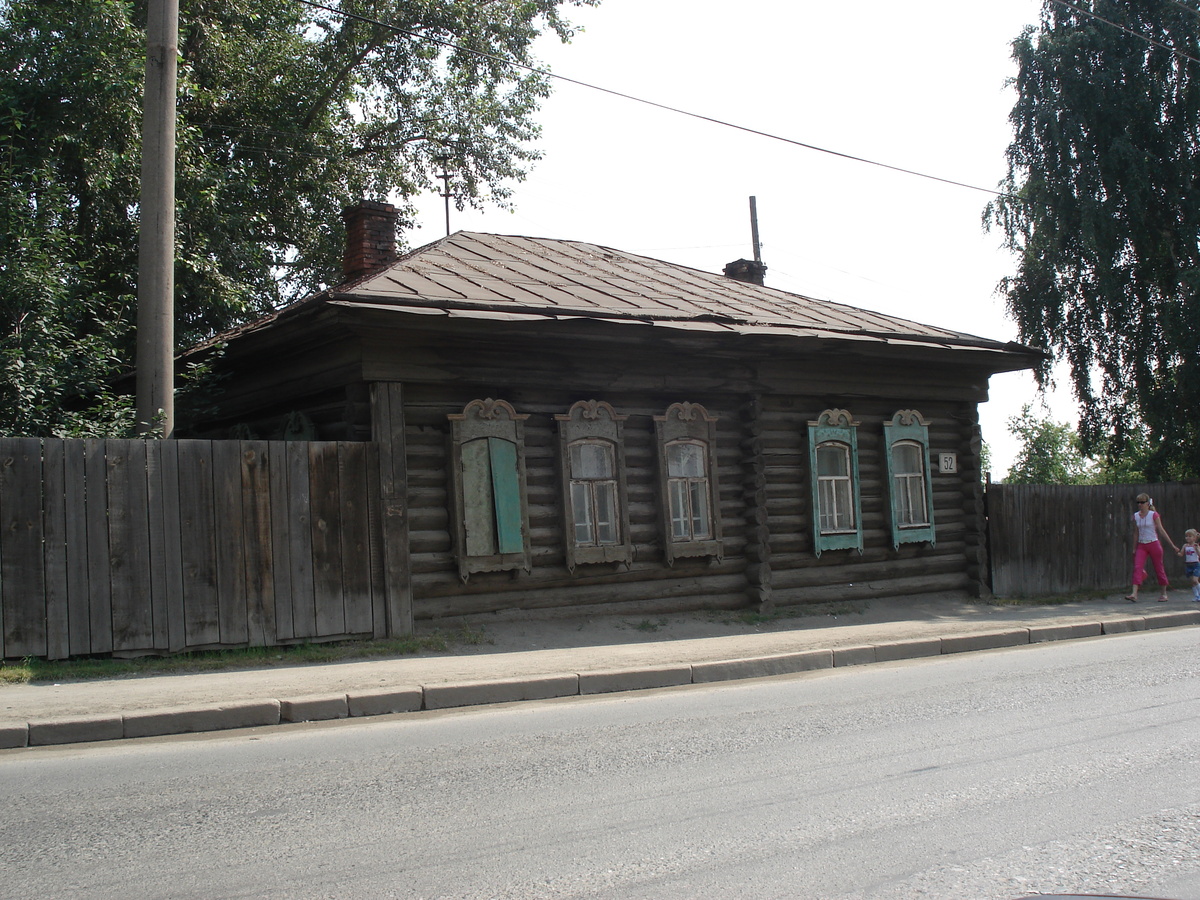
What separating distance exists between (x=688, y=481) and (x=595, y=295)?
2524 millimetres

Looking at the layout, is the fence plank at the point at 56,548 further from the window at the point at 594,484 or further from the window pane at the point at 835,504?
the window pane at the point at 835,504

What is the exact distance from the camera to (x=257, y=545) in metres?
9.30

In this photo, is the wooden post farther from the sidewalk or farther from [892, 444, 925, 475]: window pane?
[892, 444, 925, 475]: window pane

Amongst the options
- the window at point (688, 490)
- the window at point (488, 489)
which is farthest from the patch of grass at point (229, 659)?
the window at point (688, 490)

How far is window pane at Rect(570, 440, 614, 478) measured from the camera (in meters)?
11.6

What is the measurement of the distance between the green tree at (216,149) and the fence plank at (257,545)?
2.02 metres

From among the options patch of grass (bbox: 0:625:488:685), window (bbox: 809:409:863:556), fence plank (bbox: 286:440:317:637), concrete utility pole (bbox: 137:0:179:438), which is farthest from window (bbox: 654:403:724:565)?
concrete utility pole (bbox: 137:0:179:438)

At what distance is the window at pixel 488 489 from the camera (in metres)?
10.5

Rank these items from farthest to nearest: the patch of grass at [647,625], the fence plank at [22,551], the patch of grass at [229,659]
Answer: the patch of grass at [647,625] < the fence plank at [22,551] < the patch of grass at [229,659]

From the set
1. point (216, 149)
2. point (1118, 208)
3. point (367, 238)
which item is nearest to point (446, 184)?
point (216, 149)

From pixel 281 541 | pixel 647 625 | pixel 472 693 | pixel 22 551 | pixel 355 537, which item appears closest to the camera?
pixel 472 693

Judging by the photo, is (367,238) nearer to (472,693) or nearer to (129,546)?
(129,546)

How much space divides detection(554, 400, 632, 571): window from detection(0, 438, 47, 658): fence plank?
5.12 meters

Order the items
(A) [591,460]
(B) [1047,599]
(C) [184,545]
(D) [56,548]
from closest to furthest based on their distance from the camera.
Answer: (D) [56,548] < (C) [184,545] < (A) [591,460] < (B) [1047,599]
